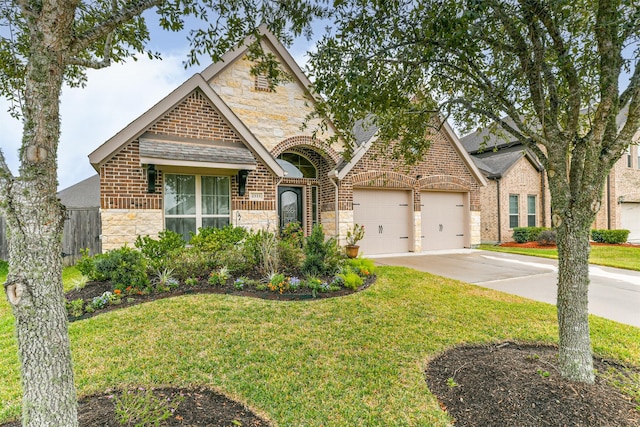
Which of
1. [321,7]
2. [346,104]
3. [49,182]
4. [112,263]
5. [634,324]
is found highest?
[321,7]

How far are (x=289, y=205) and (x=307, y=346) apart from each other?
7.96 metres

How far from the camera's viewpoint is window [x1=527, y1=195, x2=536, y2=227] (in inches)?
669

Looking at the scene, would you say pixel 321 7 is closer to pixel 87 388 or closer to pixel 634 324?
pixel 87 388

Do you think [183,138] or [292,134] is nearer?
[183,138]

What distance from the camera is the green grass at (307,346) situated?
2.89m

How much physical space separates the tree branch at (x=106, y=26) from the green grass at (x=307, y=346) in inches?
117

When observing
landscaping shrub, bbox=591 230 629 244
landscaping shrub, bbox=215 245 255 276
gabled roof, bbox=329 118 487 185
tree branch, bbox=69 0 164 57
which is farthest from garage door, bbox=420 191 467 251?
tree branch, bbox=69 0 164 57

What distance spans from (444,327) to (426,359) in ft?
3.54

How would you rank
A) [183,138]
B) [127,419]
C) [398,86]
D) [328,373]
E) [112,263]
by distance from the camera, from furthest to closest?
[183,138] → [112,263] → [398,86] → [328,373] → [127,419]

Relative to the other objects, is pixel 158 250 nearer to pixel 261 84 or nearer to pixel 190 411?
pixel 190 411

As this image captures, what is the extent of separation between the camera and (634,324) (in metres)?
4.77

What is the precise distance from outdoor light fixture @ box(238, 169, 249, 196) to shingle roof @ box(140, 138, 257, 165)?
45 centimetres

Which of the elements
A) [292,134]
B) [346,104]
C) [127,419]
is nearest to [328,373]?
[127,419]

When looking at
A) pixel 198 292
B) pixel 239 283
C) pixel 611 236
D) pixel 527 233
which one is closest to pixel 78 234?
pixel 198 292
